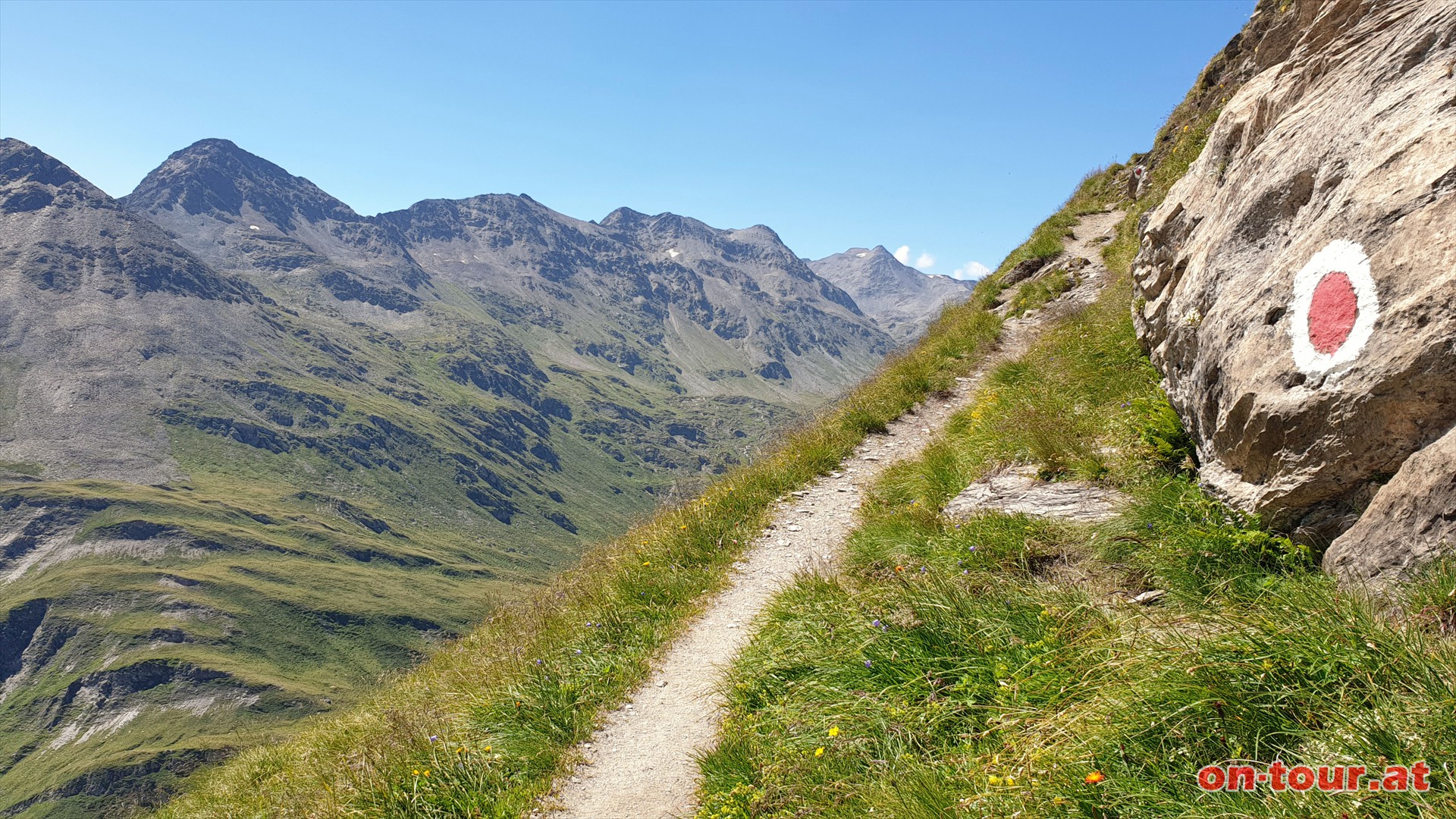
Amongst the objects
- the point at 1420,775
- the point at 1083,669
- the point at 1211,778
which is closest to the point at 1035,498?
the point at 1083,669

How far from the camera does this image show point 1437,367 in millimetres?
4605

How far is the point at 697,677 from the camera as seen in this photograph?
799 centimetres

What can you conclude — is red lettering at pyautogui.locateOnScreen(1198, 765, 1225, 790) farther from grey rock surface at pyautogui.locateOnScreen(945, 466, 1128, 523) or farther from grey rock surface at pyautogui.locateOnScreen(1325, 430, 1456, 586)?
grey rock surface at pyautogui.locateOnScreen(945, 466, 1128, 523)

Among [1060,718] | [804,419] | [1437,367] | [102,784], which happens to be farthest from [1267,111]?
[102,784]

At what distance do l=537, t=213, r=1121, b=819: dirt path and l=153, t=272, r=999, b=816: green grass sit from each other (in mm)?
306

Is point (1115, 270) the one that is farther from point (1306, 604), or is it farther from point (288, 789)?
point (288, 789)

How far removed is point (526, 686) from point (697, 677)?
1974mm

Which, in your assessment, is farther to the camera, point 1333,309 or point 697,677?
point 697,677

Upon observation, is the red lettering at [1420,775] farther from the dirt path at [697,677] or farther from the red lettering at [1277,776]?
the dirt path at [697,677]

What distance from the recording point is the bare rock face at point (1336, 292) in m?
4.79

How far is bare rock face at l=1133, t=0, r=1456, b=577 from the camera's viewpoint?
15.7 ft

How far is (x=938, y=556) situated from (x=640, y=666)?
11.8ft

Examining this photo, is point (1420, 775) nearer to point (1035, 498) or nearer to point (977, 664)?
point (977, 664)

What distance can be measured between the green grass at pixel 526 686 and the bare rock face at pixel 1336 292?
21.1ft
